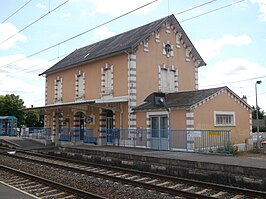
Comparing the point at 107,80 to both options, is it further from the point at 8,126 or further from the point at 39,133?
the point at 8,126

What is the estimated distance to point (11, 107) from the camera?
52.6 m

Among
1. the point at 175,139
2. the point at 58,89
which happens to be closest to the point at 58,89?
the point at 58,89

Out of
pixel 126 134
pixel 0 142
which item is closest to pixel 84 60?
pixel 126 134

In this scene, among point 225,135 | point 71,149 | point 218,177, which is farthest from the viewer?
point 71,149

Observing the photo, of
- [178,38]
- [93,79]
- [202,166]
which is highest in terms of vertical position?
[178,38]

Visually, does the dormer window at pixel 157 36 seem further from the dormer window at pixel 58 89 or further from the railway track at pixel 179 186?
the railway track at pixel 179 186

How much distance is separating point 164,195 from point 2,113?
4952 cm

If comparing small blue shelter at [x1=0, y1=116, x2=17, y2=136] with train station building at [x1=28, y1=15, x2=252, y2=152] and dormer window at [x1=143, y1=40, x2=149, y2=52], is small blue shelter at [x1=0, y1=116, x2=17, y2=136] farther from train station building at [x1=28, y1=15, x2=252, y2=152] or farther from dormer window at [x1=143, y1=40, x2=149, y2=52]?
dormer window at [x1=143, y1=40, x2=149, y2=52]

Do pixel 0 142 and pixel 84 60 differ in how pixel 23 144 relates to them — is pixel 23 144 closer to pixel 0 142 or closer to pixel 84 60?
pixel 0 142

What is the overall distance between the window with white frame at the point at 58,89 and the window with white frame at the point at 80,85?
11.6 feet

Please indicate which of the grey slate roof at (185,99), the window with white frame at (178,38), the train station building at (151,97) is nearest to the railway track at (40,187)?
the train station building at (151,97)

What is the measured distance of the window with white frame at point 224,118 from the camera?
1839 cm

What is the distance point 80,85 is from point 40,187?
1722 centimetres

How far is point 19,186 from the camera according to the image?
9227 mm
